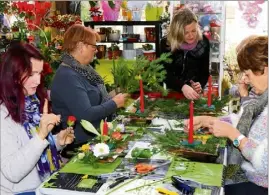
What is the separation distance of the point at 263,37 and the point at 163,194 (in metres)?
1.05

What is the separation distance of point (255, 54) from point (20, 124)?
130 centimetres

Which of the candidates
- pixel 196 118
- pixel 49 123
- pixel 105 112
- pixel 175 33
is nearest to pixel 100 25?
pixel 175 33

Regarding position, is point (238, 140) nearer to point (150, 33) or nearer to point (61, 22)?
point (61, 22)

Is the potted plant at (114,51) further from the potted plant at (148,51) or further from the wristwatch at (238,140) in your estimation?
the wristwatch at (238,140)

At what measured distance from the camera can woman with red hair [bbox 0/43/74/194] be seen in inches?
72.3

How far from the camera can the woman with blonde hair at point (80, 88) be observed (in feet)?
8.99

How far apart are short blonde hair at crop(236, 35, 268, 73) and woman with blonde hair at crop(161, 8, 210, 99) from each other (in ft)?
4.39

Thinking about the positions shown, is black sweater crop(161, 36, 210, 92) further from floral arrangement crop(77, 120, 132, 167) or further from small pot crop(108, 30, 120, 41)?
small pot crop(108, 30, 120, 41)

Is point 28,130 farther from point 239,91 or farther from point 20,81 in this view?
point 239,91

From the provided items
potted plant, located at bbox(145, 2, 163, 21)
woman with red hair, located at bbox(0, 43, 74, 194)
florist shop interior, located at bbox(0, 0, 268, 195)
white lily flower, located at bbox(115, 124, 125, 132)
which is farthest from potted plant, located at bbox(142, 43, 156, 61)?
woman with red hair, located at bbox(0, 43, 74, 194)

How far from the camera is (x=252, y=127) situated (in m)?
2.03

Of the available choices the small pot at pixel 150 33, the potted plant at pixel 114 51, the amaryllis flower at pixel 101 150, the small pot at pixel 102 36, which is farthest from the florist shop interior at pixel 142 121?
the small pot at pixel 150 33

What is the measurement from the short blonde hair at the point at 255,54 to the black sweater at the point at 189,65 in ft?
5.09

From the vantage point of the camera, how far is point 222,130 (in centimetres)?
210
